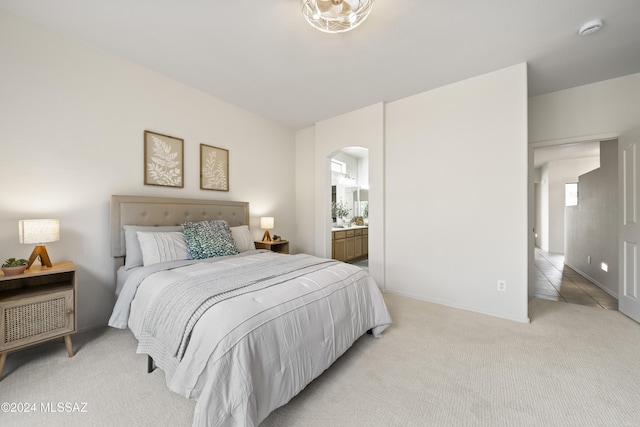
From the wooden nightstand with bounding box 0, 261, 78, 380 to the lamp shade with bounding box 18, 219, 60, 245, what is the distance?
0.24 m

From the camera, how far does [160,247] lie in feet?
7.90

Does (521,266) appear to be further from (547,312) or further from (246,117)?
(246,117)

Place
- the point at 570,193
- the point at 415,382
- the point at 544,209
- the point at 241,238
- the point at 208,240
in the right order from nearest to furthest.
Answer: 1. the point at 415,382
2. the point at 208,240
3. the point at 241,238
4. the point at 570,193
5. the point at 544,209

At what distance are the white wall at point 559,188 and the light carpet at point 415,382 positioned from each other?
19.3 feet

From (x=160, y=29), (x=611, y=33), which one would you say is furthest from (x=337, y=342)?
(x=611, y=33)

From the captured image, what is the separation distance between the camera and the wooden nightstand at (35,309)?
1699 mm

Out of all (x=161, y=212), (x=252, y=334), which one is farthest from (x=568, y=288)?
(x=161, y=212)

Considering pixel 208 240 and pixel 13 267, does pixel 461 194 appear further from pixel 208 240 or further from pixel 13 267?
pixel 13 267

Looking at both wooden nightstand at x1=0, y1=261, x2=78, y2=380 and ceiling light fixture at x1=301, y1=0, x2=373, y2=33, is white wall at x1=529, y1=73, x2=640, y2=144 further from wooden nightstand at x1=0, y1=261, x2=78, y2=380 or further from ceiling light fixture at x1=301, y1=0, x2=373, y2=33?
wooden nightstand at x1=0, y1=261, x2=78, y2=380

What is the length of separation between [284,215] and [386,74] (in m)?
2.79

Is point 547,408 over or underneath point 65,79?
underneath

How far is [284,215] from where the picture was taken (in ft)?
15.0

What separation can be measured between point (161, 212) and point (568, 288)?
19.1 ft

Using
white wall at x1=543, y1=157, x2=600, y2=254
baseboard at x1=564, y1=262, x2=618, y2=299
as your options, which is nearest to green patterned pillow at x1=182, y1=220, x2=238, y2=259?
baseboard at x1=564, y1=262, x2=618, y2=299
